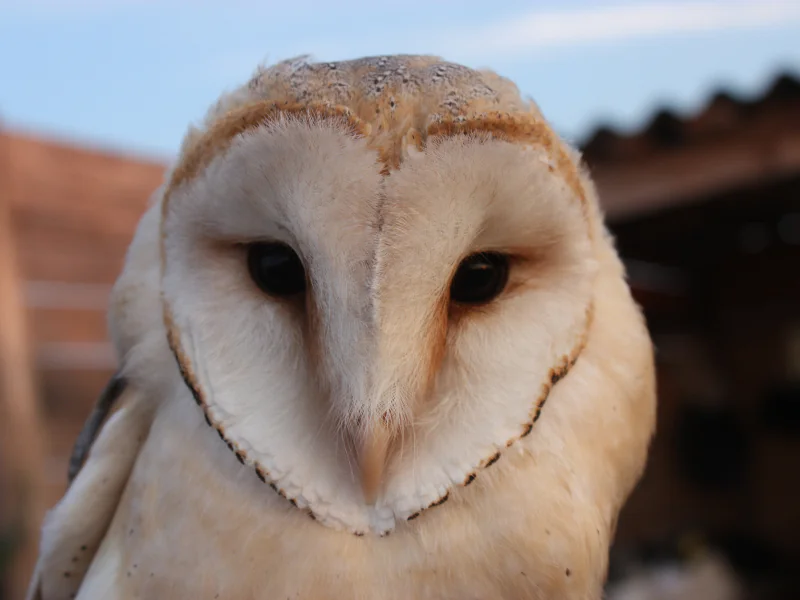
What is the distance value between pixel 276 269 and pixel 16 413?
219 cm

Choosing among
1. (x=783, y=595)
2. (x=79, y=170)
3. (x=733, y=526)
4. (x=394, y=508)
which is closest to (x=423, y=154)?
(x=394, y=508)

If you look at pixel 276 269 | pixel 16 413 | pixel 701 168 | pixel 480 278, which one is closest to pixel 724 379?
pixel 701 168

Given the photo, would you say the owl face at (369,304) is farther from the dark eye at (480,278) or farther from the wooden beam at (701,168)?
the wooden beam at (701,168)

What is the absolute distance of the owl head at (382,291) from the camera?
2.12ft

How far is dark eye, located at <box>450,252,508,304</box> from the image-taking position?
0.72 meters


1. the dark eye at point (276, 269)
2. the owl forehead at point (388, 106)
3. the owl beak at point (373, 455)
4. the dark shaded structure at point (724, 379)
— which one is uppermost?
the owl forehead at point (388, 106)

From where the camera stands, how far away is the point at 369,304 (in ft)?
2.09

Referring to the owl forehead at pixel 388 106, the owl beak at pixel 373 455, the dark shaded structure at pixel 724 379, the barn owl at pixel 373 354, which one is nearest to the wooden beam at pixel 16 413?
the barn owl at pixel 373 354

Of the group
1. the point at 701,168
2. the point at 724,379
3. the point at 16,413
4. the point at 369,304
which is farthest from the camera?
the point at 724,379

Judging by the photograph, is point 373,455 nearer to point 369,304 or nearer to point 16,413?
point 369,304

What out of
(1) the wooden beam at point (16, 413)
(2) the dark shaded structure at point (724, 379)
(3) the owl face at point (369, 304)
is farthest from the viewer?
(2) the dark shaded structure at point (724, 379)

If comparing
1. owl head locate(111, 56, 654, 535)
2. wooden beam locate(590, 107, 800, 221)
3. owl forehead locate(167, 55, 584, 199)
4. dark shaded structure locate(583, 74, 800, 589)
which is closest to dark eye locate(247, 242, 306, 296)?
owl head locate(111, 56, 654, 535)

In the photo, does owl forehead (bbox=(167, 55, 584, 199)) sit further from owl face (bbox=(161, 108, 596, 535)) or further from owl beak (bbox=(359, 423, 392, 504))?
owl beak (bbox=(359, 423, 392, 504))

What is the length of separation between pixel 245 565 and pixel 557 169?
20.7 inches
